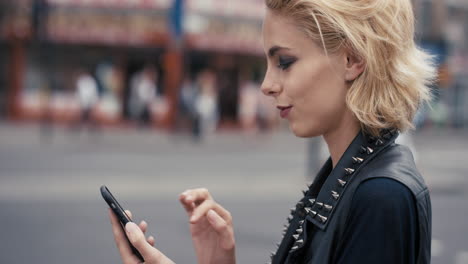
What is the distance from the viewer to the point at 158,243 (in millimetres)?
7707

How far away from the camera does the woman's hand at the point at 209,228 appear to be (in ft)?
6.19

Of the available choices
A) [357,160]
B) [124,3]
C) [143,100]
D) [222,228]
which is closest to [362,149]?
[357,160]

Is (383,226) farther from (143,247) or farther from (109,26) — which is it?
(109,26)

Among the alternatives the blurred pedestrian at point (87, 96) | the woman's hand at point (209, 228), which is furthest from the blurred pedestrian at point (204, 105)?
the woman's hand at point (209, 228)

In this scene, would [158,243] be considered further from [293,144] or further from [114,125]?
[114,125]

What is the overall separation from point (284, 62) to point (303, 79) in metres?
0.06

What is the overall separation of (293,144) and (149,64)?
7.21 meters

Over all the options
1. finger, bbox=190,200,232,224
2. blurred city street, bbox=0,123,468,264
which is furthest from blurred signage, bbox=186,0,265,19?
finger, bbox=190,200,232,224

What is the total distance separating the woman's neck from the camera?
164 cm

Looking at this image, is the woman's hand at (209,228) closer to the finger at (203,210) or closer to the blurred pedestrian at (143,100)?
the finger at (203,210)

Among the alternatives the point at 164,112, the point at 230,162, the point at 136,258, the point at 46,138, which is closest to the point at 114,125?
the point at 164,112

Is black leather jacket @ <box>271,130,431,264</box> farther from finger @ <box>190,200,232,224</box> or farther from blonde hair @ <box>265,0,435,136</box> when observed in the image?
finger @ <box>190,200,232,224</box>

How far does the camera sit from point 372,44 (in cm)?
156

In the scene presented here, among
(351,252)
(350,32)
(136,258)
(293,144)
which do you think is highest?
(350,32)
